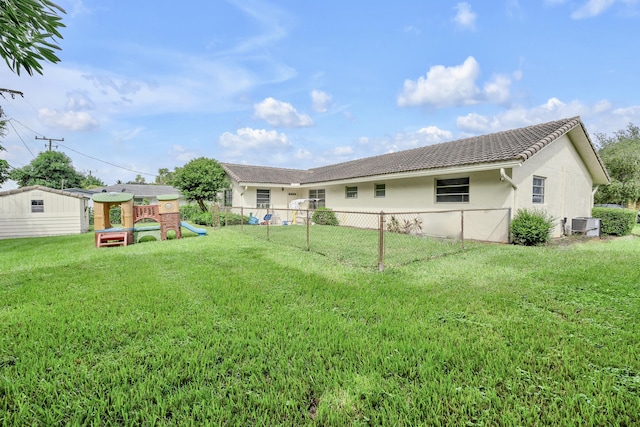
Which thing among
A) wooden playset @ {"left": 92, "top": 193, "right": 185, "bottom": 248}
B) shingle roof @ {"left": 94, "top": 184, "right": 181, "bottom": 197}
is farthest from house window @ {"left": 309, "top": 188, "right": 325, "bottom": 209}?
shingle roof @ {"left": 94, "top": 184, "right": 181, "bottom": 197}

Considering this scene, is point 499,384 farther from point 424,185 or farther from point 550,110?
point 550,110

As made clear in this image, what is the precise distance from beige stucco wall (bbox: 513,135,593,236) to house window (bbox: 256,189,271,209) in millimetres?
14671

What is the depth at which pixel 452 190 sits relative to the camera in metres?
11.2

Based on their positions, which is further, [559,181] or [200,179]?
[200,179]

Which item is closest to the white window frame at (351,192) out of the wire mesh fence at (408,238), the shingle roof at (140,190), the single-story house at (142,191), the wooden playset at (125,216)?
the wire mesh fence at (408,238)

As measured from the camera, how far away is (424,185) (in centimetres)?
1215

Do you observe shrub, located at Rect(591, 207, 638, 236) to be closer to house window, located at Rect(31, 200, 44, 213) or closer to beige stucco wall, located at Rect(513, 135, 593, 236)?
beige stucco wall, located at Rect(513, 135, 593, 236)

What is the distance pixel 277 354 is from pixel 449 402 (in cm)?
149

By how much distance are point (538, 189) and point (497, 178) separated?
245 cm

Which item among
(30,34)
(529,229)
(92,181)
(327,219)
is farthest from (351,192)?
(92,181)

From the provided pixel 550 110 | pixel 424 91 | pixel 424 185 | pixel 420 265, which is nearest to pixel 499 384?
pixel 420 265

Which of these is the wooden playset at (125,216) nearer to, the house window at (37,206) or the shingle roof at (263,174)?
the house window at (37,206)

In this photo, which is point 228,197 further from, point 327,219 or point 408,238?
point 408,238

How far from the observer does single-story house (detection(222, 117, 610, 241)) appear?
31.1ft
